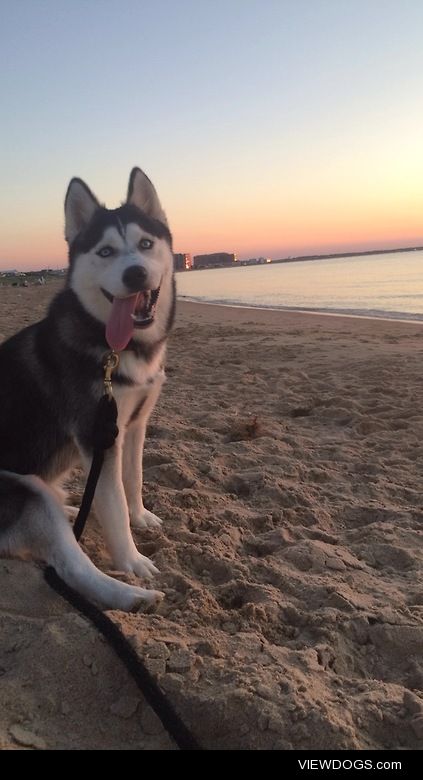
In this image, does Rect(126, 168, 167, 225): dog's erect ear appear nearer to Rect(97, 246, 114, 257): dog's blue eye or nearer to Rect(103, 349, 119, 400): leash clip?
Rect(97, 246, 114, 257): dog's blue eye

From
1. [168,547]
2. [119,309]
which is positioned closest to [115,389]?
[119,309]

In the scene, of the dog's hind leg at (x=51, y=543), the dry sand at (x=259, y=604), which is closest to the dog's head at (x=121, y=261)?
the dog's hind leg at (x=51, y=543)

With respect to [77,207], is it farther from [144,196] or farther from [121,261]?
[121,261]

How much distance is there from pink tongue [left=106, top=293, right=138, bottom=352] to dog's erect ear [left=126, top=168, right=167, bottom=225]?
0.71 m

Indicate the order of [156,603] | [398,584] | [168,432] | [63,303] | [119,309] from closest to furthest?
[156,603], [398,584], [119,309], [63,303], [168,432]

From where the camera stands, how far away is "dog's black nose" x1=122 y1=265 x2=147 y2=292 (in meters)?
2.62

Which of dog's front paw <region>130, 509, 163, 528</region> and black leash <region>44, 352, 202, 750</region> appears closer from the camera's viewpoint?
black leash <region>44, 352, 202, 750</region>

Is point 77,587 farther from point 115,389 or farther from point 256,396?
point 256,396

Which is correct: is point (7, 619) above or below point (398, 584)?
above

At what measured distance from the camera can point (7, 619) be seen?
6.29 ft

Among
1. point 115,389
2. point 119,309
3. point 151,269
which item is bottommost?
point 115,389

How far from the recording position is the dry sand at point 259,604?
156 cm

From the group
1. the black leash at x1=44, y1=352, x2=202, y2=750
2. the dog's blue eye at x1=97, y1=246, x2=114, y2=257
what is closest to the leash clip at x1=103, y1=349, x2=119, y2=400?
the black leash at x1=44, y1=352, x2=202, y2=750

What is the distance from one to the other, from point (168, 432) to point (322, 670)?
2913 mm
